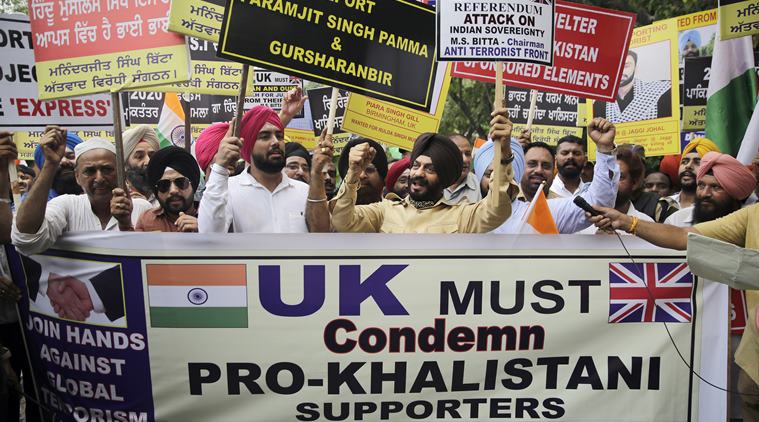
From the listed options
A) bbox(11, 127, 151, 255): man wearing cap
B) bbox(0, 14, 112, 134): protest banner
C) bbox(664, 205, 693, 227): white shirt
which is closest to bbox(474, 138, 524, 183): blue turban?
bbox(664, 205, 693, 227): white shirt

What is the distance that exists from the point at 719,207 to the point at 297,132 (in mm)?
4872

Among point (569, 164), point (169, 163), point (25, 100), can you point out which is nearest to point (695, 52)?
point (569, 164)

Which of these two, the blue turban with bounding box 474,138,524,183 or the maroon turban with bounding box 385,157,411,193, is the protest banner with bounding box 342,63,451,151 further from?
the blue turban with bounding box 474,138,524,183

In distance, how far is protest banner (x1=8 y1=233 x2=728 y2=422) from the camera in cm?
369

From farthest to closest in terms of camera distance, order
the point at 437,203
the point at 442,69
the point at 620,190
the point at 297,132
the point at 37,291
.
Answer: the point at 297,132, the point at 442,69, the point at 620,190, the point at 437,203, the point at 37,291

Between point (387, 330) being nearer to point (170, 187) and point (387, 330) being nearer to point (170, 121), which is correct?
point (170, 187)

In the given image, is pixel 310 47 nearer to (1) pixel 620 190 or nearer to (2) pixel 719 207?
(1) pixel 620 190

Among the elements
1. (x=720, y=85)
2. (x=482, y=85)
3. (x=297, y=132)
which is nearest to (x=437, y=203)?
(x=720, y=85)

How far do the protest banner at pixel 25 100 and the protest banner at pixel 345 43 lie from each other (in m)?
1.47

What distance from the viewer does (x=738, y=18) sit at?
5707mm

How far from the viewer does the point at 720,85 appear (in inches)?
236

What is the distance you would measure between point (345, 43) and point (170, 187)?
1469 millimetres

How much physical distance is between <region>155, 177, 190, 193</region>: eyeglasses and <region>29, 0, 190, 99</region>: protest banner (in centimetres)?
62

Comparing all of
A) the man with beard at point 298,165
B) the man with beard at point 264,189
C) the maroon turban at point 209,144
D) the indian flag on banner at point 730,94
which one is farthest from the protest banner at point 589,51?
the maroon turban at point 209,144
